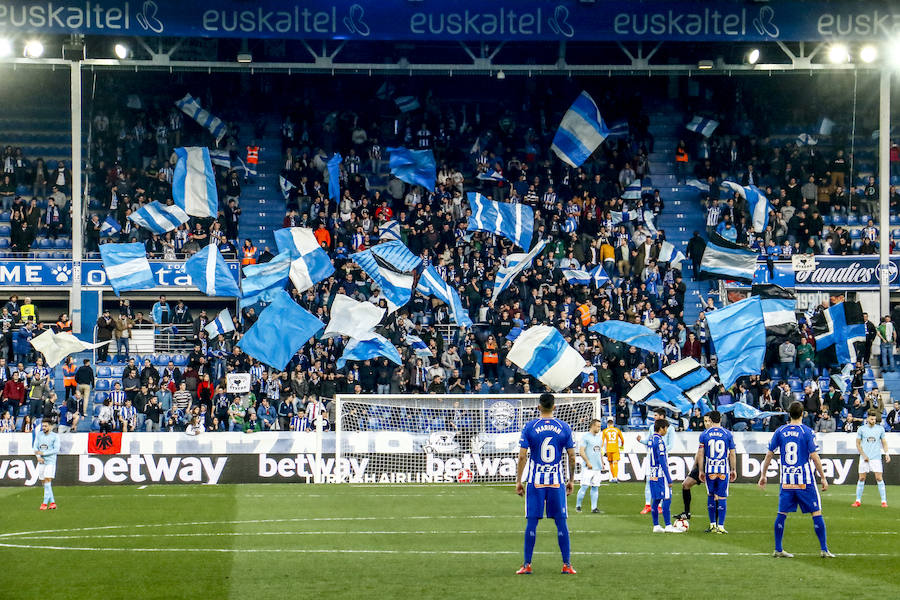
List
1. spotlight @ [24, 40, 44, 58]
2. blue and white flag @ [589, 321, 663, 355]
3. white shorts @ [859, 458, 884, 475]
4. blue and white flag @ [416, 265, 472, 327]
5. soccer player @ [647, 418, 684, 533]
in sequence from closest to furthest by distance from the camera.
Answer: soccer player @ [647, 418, 684, 533], white shorts @ [859, 458, 884, 475], blue and white flag @ [589, 321, 663, 355], blue and white flag @ [416, 265, 472, 327], spotlight @ [24, 40, 44, 58]

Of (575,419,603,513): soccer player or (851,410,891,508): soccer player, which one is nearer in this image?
(575,419,603,513): soccer player

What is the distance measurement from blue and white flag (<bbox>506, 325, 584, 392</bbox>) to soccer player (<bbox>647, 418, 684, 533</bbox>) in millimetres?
12968

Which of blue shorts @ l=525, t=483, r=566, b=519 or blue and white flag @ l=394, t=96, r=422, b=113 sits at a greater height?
blue and white flag @ l=394, t=96, r=422, b=113

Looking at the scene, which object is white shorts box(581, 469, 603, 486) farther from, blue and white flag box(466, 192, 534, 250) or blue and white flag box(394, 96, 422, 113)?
blue and white flag box(394, 96, 422, 113)

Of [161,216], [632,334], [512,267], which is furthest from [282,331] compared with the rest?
[632,334]

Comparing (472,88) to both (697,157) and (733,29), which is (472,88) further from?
(733,29)

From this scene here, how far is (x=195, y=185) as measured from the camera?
127ft

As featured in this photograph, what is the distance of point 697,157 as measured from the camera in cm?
4372

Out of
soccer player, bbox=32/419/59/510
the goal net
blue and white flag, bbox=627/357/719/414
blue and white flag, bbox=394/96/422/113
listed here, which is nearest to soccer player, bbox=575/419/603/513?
the goal net

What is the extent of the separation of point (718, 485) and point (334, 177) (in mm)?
21706

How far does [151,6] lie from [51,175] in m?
9.23

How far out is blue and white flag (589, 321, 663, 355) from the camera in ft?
116

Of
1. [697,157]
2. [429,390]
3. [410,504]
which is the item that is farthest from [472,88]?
[410,504]

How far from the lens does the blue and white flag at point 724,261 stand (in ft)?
123
